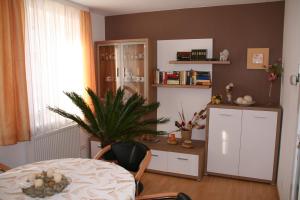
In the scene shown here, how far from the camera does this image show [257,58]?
3.54 m

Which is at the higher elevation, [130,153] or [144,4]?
[144,4]

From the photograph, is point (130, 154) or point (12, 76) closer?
point (130, 154)

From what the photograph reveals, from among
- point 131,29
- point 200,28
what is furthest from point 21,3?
point 200,28

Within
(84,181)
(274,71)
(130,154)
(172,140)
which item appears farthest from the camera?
(172,140)

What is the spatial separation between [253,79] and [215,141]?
1062mm

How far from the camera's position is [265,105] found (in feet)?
11.3

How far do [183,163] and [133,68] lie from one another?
174 cm

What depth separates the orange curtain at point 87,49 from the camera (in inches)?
148

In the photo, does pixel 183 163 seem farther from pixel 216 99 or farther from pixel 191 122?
pixel 216 99

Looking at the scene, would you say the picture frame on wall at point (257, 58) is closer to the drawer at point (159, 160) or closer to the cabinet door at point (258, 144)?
the cabinet door at point (258, 144)

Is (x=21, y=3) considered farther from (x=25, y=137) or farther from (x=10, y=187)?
(x=10, y=187)

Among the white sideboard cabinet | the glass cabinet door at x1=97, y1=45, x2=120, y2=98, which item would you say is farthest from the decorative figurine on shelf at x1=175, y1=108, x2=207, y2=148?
the glass cabinet door at x1=97, y1=45, x2=120, y2=98

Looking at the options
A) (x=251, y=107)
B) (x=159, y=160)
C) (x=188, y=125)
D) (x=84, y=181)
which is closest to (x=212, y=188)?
(x=159, y=160)

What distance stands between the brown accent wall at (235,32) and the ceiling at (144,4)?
0.13 meters
